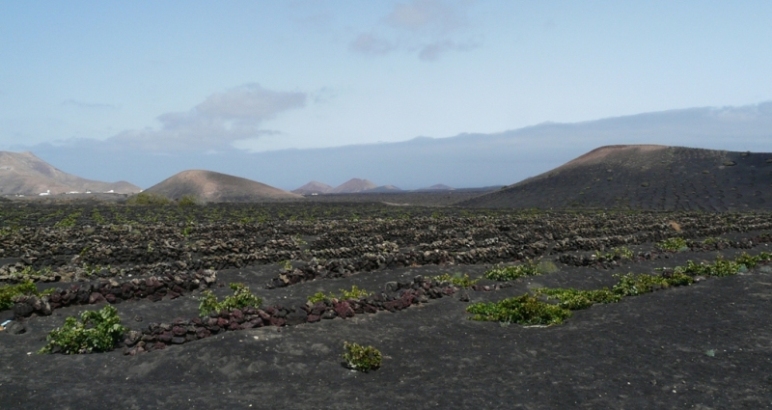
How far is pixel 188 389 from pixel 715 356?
34.0ft

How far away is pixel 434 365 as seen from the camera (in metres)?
11.7

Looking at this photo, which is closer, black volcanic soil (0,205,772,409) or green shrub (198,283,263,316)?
black volcanic soil (0,205,772,409)

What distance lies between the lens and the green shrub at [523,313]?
48.8 feet

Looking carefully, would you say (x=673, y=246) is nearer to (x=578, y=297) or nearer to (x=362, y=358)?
(x=578, y=297)

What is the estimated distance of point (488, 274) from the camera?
837 inches

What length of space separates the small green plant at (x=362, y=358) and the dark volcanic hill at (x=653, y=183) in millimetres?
75233

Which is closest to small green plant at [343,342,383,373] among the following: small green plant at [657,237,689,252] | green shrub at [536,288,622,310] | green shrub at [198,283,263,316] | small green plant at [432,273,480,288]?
green shrub at [198,283,263,316]

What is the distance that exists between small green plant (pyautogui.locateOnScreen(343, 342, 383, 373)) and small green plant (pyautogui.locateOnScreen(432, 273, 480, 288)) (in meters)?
7.96

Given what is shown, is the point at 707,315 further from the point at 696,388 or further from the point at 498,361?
the point at 498,361

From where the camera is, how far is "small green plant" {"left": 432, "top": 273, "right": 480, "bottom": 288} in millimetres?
19348

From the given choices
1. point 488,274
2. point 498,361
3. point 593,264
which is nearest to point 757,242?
point 593,264

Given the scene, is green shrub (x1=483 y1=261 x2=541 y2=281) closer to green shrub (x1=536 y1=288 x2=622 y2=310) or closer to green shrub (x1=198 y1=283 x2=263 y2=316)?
green shrub (x1=536 y1=288 x2=622 y2=310)

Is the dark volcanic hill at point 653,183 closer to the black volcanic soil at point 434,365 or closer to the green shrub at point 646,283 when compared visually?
the green shrub at point 646,283

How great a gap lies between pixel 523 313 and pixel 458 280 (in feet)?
16.5
